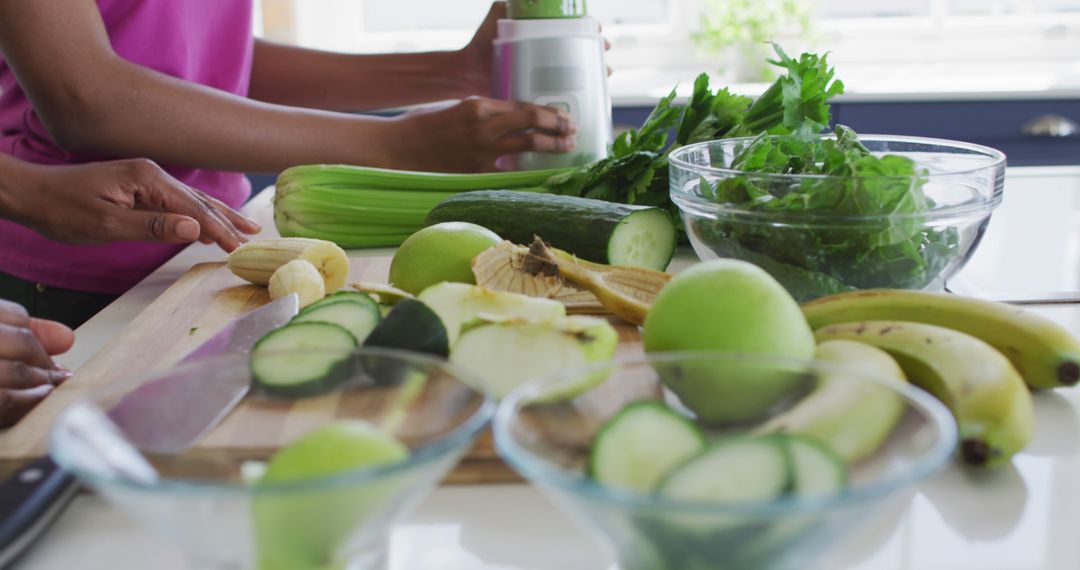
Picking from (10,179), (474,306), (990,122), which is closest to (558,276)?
(474,306)

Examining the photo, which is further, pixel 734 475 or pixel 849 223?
pixel 849 223

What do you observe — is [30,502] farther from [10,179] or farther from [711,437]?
[10,179]

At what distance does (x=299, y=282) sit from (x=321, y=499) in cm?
59

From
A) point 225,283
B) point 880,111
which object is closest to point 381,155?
point 225,283

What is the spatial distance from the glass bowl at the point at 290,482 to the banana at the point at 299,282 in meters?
0.34

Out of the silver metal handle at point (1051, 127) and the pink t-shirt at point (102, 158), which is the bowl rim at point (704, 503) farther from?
the silver metal handle at point (1051, 127)

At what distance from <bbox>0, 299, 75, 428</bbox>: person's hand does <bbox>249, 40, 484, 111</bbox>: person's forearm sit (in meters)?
1.20

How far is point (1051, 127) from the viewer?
2.73 metres

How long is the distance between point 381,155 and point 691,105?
454mm

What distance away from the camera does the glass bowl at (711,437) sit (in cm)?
41

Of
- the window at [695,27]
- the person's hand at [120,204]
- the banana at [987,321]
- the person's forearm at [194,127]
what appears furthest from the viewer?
the window at [695,27]

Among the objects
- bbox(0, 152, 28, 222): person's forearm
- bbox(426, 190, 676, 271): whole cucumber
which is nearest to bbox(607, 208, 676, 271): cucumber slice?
bbox(426, 190, 676, 271): whole cucumber

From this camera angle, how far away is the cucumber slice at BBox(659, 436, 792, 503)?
45cm

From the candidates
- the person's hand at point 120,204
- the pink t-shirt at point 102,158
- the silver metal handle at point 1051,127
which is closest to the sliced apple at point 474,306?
the person's hand at point 120,204
